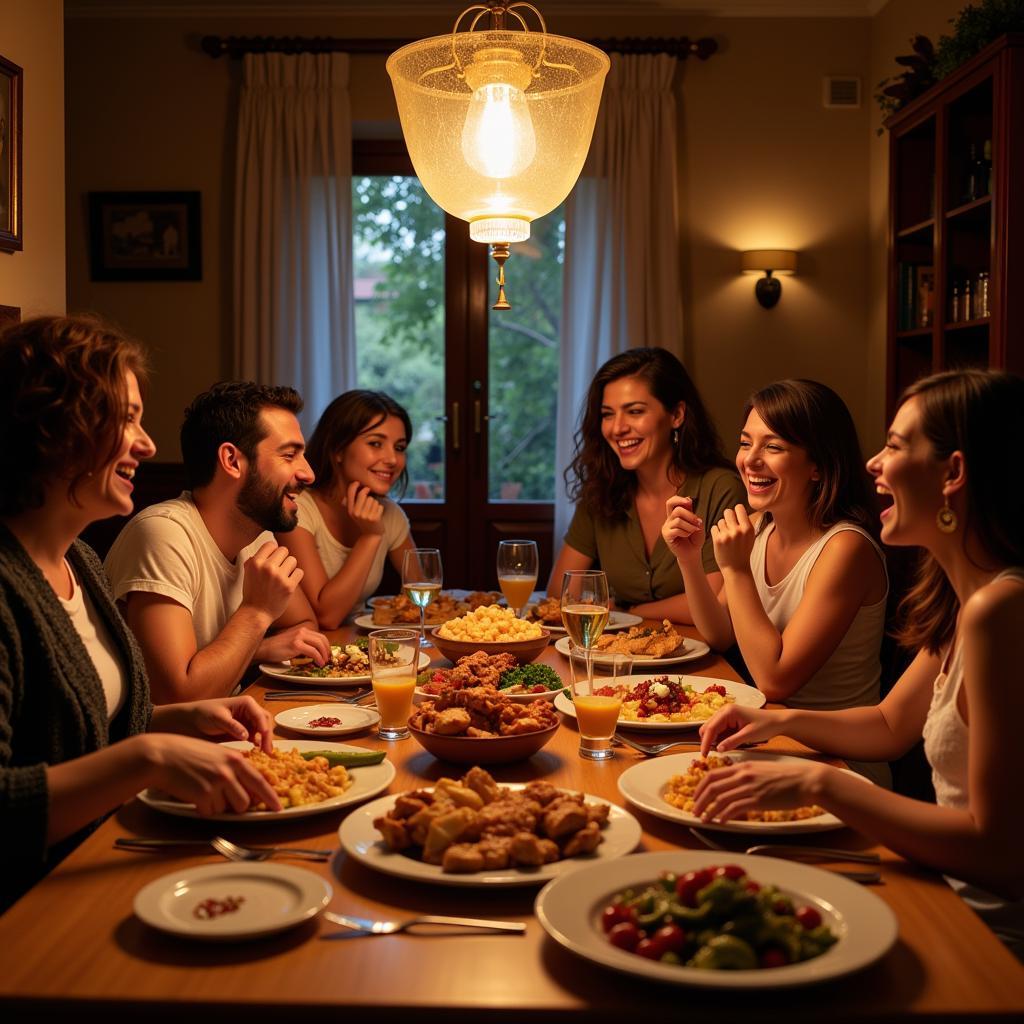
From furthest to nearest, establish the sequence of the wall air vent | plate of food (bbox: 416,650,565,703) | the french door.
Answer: the french door → the wall air vent → plate of food (bbox: 416,650,565,703)

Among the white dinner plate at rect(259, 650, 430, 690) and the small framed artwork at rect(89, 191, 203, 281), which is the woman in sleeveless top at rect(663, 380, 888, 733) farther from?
the small framed artwork at rect(89, 191, 203, 281)

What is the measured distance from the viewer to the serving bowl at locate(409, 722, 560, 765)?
1.62 m

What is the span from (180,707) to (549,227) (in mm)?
4136

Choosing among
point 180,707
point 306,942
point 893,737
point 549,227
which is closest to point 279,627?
point 180,707

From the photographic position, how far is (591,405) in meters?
3.64

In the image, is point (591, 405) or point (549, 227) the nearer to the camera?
point (591, 405)

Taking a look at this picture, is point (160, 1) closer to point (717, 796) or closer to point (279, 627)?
point (279, 627)

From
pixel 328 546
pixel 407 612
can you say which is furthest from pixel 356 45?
pixel 407 612

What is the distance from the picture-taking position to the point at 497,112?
211 cm

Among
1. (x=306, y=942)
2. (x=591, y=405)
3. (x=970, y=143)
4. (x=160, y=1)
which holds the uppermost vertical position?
(x=160, y=1)

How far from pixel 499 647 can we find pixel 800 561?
72 centimetres

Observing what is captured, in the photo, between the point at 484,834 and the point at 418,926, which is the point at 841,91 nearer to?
the point at 484,834

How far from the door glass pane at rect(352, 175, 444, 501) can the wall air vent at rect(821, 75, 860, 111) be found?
1915mm

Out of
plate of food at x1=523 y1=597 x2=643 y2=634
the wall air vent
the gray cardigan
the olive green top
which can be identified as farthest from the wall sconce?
the gray cardigan
